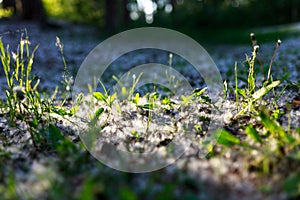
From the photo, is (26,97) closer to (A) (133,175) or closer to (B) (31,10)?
(A) (133,175)

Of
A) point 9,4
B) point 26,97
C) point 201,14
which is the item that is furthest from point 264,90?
point 201,14

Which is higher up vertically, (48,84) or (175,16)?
(175,16)

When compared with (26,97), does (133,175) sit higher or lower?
lower

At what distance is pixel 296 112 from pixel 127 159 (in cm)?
163

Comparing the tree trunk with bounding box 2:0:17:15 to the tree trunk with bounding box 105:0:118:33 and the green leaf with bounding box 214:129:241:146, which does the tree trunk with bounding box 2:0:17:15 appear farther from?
the green leaf with bounding box 214:129:241:146

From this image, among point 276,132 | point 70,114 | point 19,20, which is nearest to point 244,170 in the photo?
point 276,132

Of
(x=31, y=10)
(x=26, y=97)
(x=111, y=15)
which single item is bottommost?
(x=26, y=97)

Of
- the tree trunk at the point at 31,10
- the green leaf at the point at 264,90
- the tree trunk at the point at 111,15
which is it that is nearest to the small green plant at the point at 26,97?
the green leaf at the point at 264,90

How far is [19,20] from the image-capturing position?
14.5m

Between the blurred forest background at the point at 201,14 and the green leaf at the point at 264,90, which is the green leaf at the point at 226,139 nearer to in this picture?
the green leaf at the point at 264,90

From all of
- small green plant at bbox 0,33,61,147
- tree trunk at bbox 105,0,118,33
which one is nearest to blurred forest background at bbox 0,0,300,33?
tree trunk at bbox 105,0,118,33

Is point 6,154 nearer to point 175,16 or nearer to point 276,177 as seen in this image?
point 276,177

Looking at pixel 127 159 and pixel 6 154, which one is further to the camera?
pixel 6 154

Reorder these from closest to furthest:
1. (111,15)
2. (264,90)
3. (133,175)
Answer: (133,175)
(264,90)
(111,15)
